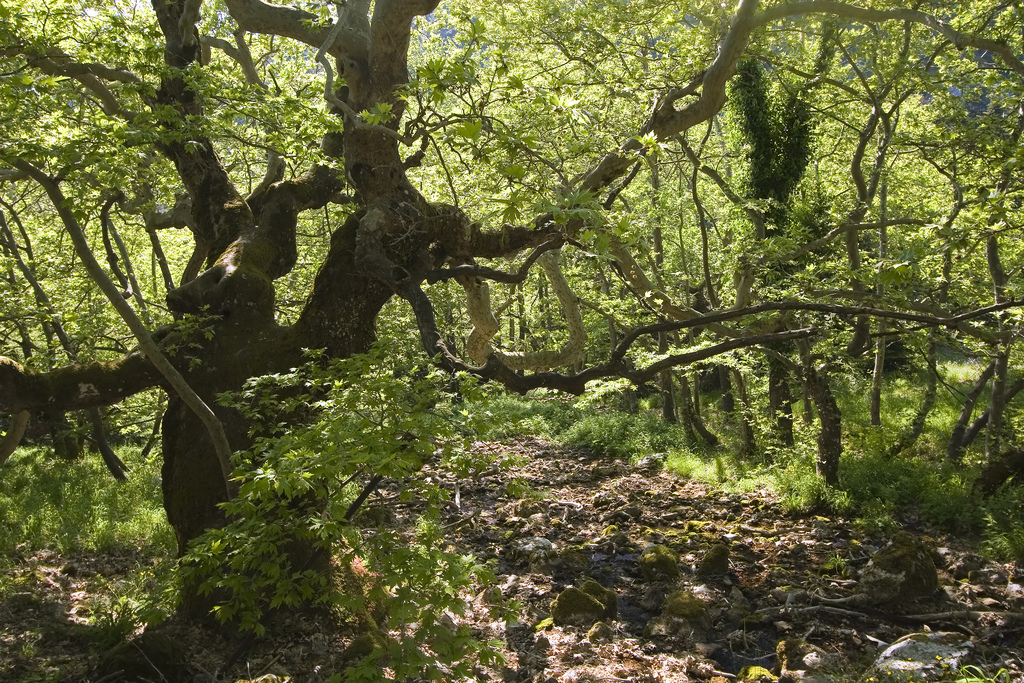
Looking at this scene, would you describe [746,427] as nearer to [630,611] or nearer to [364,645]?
[630,611]

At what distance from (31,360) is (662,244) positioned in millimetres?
13106

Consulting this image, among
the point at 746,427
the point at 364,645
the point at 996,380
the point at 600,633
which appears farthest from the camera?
the point at 746,427

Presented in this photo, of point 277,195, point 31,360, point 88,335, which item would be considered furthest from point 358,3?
point 88,335

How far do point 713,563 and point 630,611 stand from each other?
1.30 m

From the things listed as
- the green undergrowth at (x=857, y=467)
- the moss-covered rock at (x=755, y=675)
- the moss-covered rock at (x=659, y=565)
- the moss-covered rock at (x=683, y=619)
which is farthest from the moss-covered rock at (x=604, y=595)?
the green undergrowth at (x=857, y=467)

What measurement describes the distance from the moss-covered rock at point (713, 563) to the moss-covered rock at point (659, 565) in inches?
11.1

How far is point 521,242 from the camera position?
7.43 metres

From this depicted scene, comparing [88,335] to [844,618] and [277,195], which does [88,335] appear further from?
[844,618]

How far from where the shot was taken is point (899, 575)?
6.71 m

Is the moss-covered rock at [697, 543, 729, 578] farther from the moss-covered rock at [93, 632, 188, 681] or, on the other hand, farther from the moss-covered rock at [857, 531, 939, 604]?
the moss-covered rock at [93, 632, 188, 681]

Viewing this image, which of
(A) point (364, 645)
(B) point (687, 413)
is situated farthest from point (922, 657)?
(B) point (687, 413)

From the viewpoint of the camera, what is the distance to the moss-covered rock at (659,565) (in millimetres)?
7758

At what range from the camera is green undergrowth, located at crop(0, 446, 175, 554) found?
327 inches

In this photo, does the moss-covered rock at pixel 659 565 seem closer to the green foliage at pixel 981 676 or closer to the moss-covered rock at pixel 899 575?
the moss-covered rock at pixel 899 575
